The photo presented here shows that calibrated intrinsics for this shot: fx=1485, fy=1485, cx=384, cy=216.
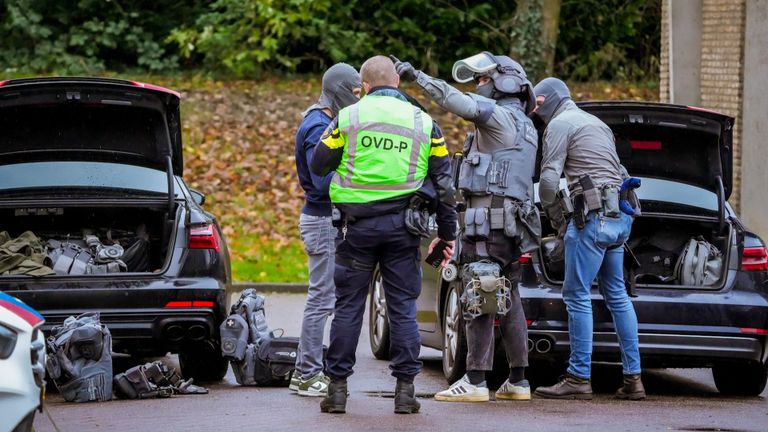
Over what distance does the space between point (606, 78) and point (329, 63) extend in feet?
17.0

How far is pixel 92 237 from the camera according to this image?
9781mm

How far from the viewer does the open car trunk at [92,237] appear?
9.29 m

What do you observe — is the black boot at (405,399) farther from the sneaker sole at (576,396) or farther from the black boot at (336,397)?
the sneaker sole at (576,396)

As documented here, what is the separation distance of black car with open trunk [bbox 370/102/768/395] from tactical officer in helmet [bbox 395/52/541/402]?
287 mm

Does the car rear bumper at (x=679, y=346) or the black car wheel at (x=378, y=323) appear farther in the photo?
the black car wheel at (x=378, y=323)

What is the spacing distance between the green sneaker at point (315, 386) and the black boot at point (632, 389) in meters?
1.79

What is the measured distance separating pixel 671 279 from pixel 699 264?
26 centimetres

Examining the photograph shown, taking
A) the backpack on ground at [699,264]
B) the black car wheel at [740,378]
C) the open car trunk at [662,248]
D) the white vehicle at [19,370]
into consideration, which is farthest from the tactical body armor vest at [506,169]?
the white vehicle at [19,370]

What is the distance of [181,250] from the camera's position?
358 inches

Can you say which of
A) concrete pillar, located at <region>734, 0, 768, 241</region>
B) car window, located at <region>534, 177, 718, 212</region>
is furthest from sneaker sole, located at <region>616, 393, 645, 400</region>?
concrete pillar, located at <region>734, 0, 768, 241</region>

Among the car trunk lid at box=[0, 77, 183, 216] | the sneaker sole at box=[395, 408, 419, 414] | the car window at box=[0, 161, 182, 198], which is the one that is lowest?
the sneaker sole at box=[395, 408, 419, 414]

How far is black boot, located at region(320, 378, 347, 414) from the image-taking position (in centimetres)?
805

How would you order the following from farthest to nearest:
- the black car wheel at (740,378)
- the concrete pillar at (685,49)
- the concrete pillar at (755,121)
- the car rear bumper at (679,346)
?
the concrete pillar at (685,49), the concrete pillar at (755,121), the black car wheel at (740,378), the car rear bumper at (679,346)

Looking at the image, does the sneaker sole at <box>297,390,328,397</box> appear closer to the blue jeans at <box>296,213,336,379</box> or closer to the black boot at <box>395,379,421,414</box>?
the blue jeans at <box>296,213,336,379</box>
